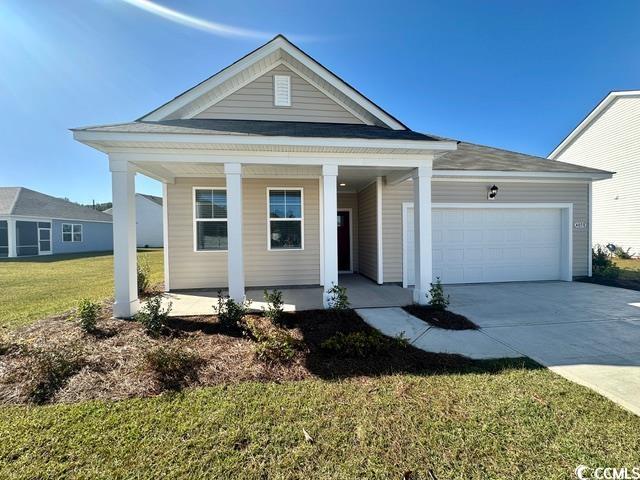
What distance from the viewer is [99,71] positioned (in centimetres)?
884

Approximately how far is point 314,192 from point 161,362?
5919 millimetres

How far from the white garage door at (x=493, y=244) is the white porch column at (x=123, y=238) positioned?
22.3ft

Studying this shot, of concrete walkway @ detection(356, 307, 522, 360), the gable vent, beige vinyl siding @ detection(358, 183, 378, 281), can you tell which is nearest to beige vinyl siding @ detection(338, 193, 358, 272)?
beige vinyl siding @ detection(358, 183, 378, 281)

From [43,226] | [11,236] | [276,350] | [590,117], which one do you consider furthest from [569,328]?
[43,226]

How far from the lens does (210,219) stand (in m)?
7.85

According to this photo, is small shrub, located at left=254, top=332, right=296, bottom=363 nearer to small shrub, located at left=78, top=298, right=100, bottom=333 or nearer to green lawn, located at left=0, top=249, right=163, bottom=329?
small shrub, located at left=78, top=298, right=100, bottom=333

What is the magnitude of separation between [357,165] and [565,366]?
15.0ft

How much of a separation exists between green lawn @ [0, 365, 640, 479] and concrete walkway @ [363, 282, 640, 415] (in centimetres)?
58

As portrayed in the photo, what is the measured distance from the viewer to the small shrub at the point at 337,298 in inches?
216

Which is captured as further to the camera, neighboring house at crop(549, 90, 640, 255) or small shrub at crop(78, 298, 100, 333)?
neighboring house at crop(549, 90, 640, 255)

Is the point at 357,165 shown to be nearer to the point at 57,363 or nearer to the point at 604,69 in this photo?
the point at 57,363

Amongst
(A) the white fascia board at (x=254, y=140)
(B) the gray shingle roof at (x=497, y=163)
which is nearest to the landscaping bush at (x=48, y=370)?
(A) the white fascia board at (x=254, y=140)

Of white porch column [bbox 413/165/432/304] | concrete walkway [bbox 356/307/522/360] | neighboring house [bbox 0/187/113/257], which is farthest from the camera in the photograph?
neighboring house [bbox 0/187/113/257]

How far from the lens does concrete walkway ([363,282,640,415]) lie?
3328mm
